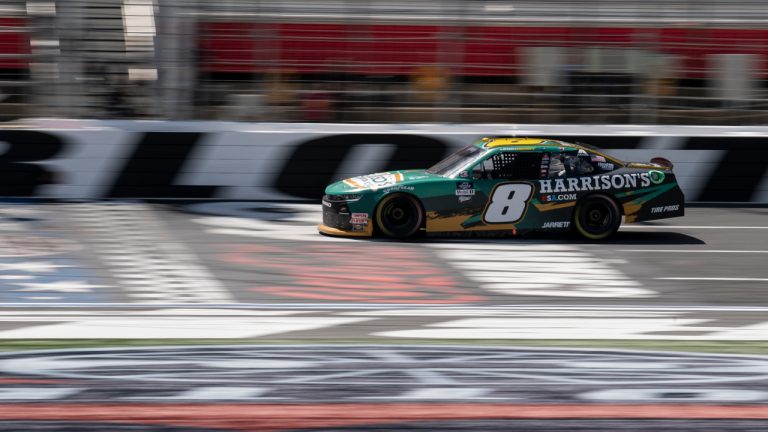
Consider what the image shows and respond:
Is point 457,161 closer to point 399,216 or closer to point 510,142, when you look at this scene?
point 510,142

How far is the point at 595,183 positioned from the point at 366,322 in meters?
4.40

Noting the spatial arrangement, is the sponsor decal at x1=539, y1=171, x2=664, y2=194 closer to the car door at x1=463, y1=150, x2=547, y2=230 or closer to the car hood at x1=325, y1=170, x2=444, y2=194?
the car door at x1=463, y1=150, x2=547, y2=230

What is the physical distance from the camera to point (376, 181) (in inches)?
445

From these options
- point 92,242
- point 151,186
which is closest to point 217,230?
point 92,242

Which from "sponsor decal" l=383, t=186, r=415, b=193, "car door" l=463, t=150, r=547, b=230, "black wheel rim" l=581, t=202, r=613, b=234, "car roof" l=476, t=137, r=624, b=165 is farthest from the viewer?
"black wheel rim" l=581, t=202, r=613, b=234

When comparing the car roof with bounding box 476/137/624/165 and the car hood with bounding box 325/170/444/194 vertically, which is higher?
the car roof with bounding box 476/137/624/165

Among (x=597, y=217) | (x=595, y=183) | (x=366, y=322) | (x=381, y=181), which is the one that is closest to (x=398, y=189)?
(x=381, y=181)

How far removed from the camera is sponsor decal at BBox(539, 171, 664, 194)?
36.8 feet

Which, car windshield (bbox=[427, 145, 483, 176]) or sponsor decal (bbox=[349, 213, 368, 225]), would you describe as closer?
sponsor decal (bbox=[349, 213, 368, 225])

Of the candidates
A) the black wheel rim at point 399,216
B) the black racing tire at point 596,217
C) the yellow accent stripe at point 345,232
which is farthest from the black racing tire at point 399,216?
the black racing tire at point 596,217

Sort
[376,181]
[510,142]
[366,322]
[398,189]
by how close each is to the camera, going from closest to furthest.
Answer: [366,322] → [398,189] → [376,181] → [510,142]

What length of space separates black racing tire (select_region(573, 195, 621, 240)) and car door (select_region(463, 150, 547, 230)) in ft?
1.89

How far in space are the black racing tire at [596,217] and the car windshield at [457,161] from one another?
1237mm

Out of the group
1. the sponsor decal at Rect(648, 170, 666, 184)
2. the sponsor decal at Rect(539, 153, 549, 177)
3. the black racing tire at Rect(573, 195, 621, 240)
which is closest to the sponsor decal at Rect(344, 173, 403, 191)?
the sponsor decal at Rect(539, 153, 549, 177)
